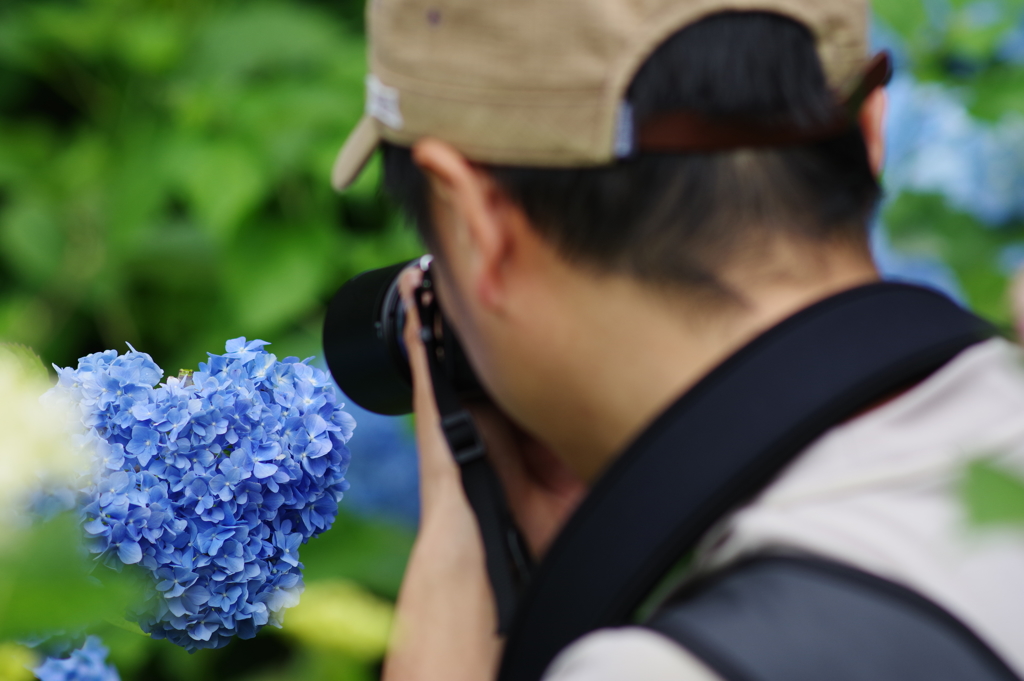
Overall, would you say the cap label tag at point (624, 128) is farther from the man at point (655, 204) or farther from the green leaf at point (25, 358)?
the green leaf at point (25, 358)

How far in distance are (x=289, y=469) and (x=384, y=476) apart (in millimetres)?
841

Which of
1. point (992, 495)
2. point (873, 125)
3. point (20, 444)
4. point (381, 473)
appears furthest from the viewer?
point (381, 473)

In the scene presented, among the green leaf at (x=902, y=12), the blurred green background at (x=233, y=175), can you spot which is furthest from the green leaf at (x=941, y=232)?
the green leaf at (x=902, y=12)

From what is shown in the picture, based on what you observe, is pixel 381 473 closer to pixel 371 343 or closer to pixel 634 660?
pixel 371 343

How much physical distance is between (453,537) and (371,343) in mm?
208

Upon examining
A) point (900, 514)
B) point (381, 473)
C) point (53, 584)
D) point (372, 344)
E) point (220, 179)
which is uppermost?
point (53, 584)

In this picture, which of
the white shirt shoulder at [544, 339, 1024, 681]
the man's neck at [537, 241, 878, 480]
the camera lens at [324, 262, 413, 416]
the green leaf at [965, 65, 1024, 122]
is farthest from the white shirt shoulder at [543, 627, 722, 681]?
the green leaf at [965, 65, 1024, 122]

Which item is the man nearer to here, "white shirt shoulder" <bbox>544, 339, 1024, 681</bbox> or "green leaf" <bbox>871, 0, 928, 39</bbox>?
"white shirt shoulder" <bbox>544, 339, 1024, 681</bbox>

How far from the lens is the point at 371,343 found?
1.08 m

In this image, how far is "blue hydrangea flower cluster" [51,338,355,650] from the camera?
2.16 feet

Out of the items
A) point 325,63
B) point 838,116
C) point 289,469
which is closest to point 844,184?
point 838,116

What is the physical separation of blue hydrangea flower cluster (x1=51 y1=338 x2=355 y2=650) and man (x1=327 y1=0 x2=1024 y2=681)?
0.18 m

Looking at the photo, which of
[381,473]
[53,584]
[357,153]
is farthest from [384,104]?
[381,473]

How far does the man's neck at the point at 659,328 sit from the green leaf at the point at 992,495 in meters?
0.38
